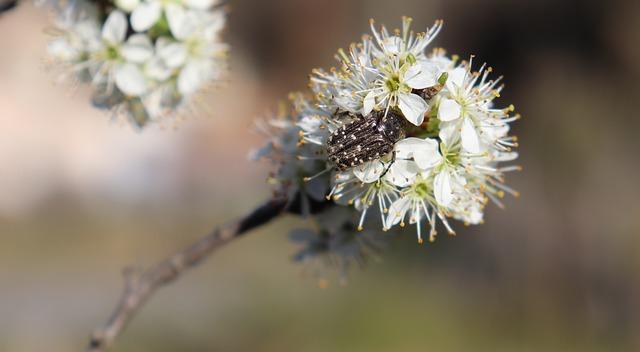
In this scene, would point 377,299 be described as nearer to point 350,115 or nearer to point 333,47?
point 333,47

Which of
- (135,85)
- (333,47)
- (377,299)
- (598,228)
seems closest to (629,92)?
(598,228)

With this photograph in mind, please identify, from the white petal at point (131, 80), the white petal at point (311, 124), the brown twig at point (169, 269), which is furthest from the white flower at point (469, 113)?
the white petal at point (131, 80)

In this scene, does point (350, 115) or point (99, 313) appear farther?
point (99, 313)

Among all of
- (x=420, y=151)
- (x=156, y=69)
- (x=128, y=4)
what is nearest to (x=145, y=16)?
(x=128, y=4)

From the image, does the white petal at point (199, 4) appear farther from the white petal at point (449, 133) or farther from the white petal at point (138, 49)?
the white petal at point (449, 133)

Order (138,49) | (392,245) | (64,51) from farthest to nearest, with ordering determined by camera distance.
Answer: (392,245) → (64,51) → (138,49)

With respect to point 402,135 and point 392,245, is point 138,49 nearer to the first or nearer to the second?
point 402,135
